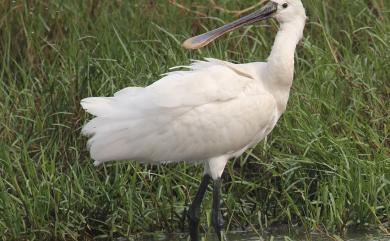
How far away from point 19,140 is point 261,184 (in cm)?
164

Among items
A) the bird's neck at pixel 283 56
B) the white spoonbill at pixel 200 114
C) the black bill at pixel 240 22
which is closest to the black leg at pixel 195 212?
the white spoonbill at pixel 200 114

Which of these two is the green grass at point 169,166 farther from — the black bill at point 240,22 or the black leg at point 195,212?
the black bill at point 240,22

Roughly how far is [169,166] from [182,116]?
88 cm

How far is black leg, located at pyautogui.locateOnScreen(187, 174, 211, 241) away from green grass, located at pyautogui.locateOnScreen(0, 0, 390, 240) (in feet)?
0.87

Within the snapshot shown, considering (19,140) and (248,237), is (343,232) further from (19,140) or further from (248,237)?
(19,140)

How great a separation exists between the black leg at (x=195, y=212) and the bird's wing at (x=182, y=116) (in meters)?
0.23

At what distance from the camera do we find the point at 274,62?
24.3 ft

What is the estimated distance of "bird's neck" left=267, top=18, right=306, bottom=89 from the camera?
7.38m

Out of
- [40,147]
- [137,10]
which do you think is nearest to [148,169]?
[40,147]

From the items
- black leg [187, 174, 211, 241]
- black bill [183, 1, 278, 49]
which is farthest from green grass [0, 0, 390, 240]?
black bill [183, 1, 278, 49]

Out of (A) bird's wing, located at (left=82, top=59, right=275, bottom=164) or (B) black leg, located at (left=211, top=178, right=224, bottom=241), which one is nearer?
(A) bird's wing, located at (left=82, top=59, right=275, bottom=164)

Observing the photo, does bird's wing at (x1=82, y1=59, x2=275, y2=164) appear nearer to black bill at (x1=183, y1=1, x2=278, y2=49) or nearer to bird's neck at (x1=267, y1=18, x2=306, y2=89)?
bird's neck at (x1=267, y1=18, x2=306, y2=89)

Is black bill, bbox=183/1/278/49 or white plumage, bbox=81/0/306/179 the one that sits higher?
black bill, bbox=183/1/278/49

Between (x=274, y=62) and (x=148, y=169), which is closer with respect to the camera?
(x=274, y=62)
